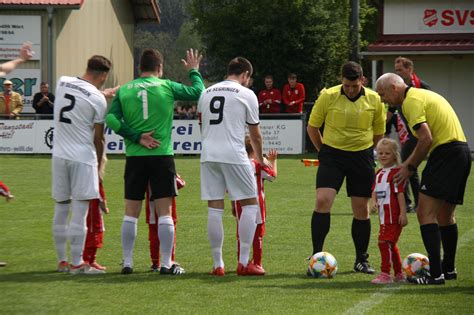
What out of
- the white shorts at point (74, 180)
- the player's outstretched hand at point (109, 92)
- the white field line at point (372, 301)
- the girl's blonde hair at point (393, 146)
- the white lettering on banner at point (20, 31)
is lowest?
the white field line at point (372, 301)

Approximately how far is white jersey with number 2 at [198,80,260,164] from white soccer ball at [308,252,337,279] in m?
1.10

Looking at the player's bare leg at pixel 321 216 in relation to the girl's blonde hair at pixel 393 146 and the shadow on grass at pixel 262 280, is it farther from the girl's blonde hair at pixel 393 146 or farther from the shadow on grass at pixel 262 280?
the girl's blonde hair at pixel 393 146

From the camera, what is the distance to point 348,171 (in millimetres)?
11055

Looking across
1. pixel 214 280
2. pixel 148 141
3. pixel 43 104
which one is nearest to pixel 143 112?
pixel 148 141

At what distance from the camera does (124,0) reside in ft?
144

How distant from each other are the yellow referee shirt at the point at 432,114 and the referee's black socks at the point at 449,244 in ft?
2.77

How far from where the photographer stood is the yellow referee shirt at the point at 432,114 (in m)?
9.93

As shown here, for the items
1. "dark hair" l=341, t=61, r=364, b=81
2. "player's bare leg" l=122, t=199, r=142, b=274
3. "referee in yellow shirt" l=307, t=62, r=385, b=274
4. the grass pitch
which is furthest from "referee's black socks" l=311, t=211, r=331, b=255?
"player's bare leg" l=122, t=199, r=142, b=274

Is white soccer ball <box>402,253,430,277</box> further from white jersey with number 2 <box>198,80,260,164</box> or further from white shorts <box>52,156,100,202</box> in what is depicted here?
white shorts <box>52,156,100,202</box>

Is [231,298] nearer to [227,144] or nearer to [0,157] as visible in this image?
[227,144]

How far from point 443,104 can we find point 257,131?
5.59ft

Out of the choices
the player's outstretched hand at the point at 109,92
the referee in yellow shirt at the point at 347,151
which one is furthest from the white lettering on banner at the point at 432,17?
the player's outstretched hand at the point at 109,92

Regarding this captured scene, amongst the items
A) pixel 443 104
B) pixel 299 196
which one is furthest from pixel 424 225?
pixel 299 196

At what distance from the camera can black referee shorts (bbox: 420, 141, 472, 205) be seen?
999 centimetres
